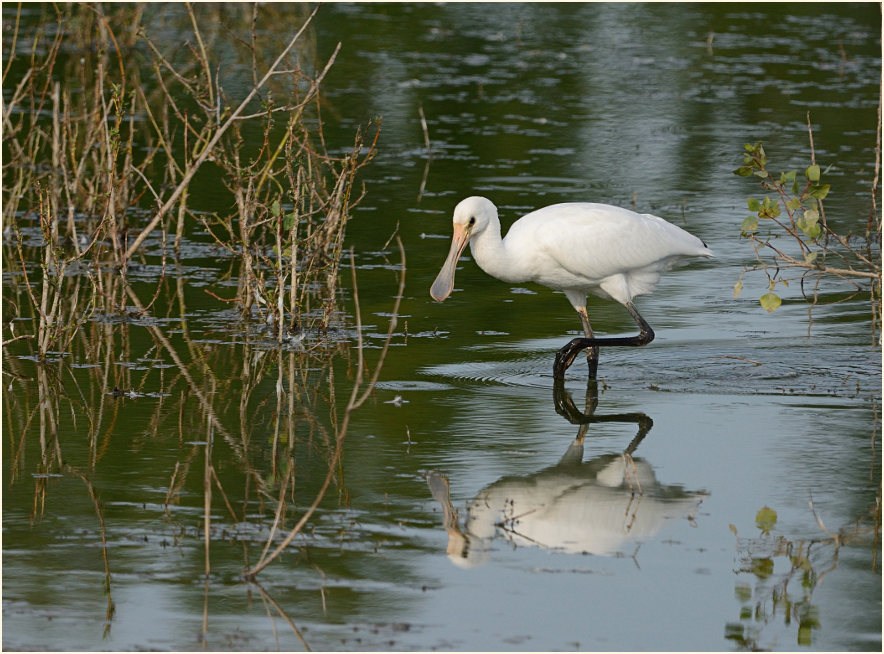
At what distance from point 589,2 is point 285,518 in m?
25.6

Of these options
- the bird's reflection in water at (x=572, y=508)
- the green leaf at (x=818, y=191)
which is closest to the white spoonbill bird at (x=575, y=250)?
the green leaf at (x=818, y=191)

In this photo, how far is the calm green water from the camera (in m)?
5.30

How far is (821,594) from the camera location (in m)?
5.48

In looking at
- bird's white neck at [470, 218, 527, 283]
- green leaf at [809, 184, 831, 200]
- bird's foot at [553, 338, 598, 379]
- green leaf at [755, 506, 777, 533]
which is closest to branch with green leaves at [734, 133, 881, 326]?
green leaf at [809, 184, 831, 200]

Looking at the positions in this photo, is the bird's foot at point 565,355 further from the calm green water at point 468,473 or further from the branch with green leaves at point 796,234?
the branch with green leaves at point 796,234

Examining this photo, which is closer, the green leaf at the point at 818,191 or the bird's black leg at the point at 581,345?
the green leaf at the point at 818,191

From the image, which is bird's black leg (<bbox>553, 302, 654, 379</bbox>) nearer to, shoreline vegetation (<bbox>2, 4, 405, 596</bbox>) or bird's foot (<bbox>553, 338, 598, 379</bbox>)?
bird's foot (<bbox>553, 338, 598, 379</bbox>)

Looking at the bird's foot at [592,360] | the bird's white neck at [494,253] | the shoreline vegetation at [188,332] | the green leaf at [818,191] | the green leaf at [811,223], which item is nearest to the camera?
the shoreline vegetation at [188,332]

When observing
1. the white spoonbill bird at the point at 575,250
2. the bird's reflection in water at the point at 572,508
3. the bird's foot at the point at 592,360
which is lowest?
the bird's foot at the point at 592,360

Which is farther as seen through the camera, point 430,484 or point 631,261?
point 631,261

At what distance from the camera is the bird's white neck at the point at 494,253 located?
346 inches

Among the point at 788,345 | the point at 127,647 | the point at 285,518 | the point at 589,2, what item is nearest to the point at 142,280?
the point at 788,345

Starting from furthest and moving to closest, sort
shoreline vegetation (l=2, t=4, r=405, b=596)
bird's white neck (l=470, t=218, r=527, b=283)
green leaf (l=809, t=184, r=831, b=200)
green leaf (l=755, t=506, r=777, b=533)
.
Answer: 1. bird's white neck (l=470, t=218, r=527, b=283)
2. green leaf (l=809, t=184, r=831, b=200)
3. shoreline vegetation (l=2, t=4, r=405, b=596)
4. green leaf (l=755, t=506, r=777, b=533)

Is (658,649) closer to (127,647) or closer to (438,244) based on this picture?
(127,647)
